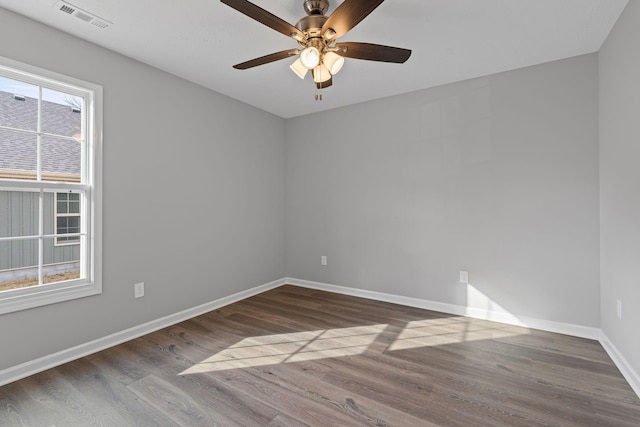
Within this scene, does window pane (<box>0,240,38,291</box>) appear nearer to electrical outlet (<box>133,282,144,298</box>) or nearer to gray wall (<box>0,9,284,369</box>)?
gray wall (<box>0,9,284,369</box>)

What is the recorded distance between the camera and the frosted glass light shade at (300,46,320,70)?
1.87 metres

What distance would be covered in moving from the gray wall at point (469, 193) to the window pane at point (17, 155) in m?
2.88

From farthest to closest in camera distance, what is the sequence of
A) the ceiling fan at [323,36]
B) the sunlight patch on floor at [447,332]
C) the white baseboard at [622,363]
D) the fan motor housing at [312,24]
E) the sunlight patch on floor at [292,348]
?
the sunlight patch on floor at [447,332]
the sunlight patch on floor at [292,348]
the white baseboard at [622,363]
the fan motor housing at [312,24]
the ceiling fan at [323,36]

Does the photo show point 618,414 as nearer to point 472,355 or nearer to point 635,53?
point 472,355

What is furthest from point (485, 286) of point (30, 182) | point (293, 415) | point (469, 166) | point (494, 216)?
point (30, 182)

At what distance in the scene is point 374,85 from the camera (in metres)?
3.27

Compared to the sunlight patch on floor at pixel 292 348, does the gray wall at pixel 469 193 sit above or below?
above

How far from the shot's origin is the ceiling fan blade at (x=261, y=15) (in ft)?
5.00

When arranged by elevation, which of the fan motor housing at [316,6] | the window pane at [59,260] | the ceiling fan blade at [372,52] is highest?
the fan motor housing at [316,6]

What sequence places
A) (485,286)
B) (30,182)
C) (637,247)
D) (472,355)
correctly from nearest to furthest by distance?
(637,247), (30,182), (472,355), (485,286)

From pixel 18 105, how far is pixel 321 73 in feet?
7.13

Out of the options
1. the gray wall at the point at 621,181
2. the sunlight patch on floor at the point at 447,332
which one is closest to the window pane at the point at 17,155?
the sunlight patch on floor at the point at 447,332

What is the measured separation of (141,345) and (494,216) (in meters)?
3.54

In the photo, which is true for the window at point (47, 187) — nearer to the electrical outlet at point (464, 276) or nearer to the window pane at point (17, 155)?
the window pane at point (17, 155)
